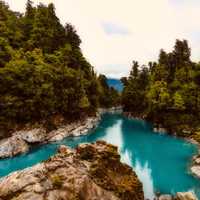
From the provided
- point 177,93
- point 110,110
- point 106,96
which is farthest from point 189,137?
point 110,110

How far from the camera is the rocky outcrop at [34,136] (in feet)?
139

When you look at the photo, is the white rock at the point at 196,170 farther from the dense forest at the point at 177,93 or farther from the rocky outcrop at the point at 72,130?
the rocky outcrop at the point at 72,130

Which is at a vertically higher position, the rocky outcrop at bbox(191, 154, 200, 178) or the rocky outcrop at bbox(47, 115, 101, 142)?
the rocky outcrop at bbox(47, 115, 101, 142)

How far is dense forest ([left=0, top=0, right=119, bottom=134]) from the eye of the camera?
156 feet

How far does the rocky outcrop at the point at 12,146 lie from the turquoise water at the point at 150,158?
3.53 ft

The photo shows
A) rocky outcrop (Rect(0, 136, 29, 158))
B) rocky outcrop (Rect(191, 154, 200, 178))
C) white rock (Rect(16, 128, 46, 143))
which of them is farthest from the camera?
white rock (Rect(16, 128, 46, 143))

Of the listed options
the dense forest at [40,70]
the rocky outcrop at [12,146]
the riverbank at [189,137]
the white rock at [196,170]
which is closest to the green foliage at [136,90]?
the riverbank at [189,137]

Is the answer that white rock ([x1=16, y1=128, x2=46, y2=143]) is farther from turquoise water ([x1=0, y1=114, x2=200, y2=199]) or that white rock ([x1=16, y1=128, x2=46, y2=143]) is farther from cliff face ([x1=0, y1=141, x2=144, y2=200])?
cliff face ([x1=0, y1=141, x2=144, y2=200])

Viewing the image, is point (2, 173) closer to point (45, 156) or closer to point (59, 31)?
point (45, 156)

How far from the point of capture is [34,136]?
47.2 meters

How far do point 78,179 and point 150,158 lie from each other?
22700 millimetres

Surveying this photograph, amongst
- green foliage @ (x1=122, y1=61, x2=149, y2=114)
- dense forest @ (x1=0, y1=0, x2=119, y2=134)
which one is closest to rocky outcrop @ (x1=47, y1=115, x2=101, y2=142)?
dense forest @ (x1=0, y1=0, x2=119, y2=134)

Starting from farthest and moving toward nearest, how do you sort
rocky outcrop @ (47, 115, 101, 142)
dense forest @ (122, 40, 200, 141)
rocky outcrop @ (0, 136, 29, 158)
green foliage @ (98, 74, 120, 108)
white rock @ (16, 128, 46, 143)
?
1. green foliage @ (98, 74, 120, 108)
2. dense forest @ (122, 40, 200, 141)
3. rocky outcrop @ (47, 115, 101, 142)
4. white rock @ (16, 128, 46, 143)
5. rocky outcrop @ (0, 136, 29, 158)

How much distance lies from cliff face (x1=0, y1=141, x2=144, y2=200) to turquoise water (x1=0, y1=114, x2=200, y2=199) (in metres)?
5.15
